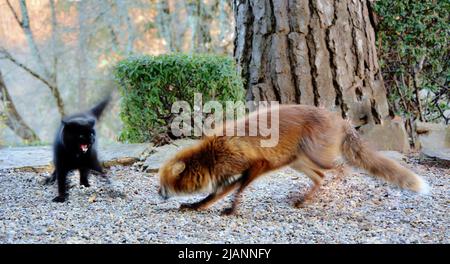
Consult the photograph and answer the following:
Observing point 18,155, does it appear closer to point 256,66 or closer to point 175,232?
point 256,66

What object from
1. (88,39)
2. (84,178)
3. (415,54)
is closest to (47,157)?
(84,178)

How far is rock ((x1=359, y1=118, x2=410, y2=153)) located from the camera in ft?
25.7

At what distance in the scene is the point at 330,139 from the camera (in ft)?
16.6

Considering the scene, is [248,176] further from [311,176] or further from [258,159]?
[311,176]

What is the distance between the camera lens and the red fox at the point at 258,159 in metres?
4.79

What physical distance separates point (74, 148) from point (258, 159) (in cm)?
166

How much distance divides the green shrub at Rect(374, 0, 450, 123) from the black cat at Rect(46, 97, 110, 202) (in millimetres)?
4719

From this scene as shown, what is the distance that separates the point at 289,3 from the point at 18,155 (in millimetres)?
4031

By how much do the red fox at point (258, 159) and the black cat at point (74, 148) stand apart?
2.48 feet

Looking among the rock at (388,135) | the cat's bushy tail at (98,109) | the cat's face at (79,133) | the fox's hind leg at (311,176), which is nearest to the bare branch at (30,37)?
the cat's bushy tail at (98,109)

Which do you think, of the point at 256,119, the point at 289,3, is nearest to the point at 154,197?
the point at 256,119

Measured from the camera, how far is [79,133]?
511cm

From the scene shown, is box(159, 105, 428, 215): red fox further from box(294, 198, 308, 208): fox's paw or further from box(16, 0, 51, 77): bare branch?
box(16, 0, 51, 77): bare branch

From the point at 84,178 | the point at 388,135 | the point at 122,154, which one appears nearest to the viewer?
the point at 84,178
